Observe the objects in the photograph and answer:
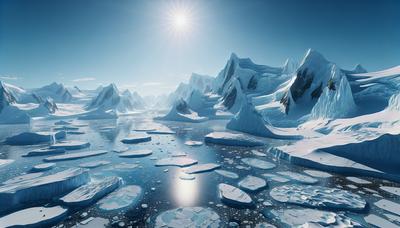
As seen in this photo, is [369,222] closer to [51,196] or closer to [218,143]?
[51,196]

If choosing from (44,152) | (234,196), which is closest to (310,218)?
(234,196)

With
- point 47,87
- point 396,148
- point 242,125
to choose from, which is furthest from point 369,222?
point 47,87

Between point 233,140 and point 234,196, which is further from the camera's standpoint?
point 233,140

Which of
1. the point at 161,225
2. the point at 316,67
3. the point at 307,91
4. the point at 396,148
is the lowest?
the point at 161,225

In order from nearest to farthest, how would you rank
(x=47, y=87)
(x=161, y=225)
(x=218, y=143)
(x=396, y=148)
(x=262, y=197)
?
1. (x=161, y=225)
2. (x=262, y=197)
3. (x=396, y=148)
4. (x=218, y=143)
5. (x=47, y=87)

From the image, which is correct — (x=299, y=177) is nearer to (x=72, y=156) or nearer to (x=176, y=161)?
(x=176, y=161)

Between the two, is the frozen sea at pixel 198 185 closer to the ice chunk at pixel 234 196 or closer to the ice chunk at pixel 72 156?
the ice chunk at pixel 234 196
